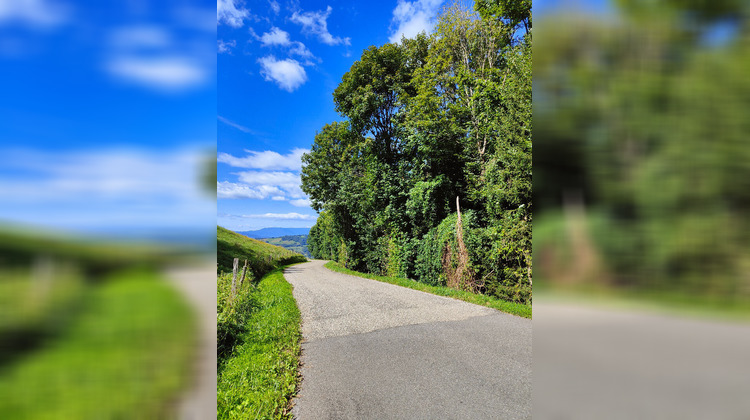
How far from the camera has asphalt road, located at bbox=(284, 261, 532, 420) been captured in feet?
8.21

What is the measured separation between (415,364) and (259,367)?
1.67 metres

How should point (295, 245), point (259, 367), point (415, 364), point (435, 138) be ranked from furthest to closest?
point (295, 245) → point (435, 138) → point (415, 364) → point (259, 367)

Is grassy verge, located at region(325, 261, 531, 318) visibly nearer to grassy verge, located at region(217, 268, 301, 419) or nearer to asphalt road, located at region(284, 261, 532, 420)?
asphalt road, located at region(284, 261, 532, 420)

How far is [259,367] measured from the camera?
3.21 meters
